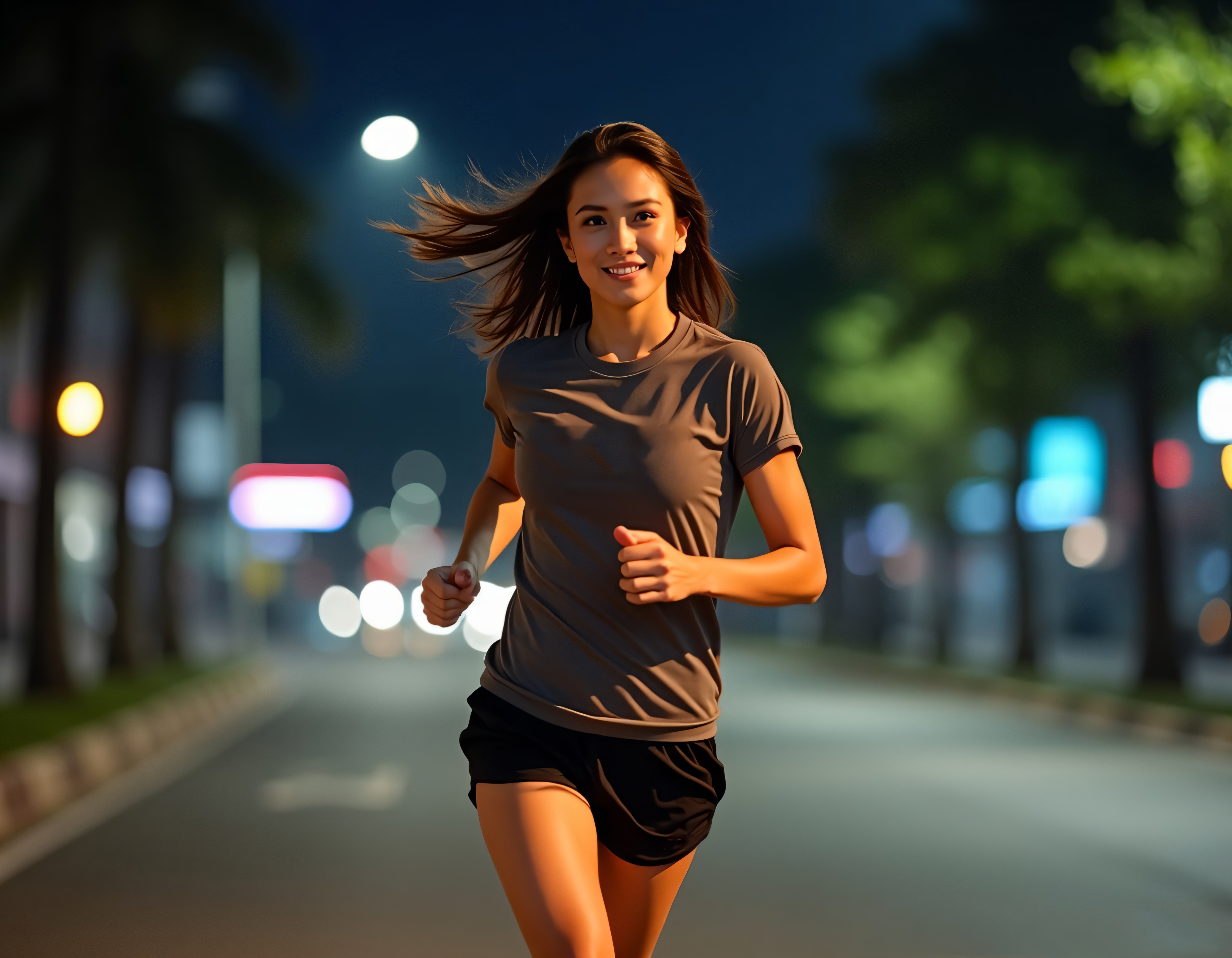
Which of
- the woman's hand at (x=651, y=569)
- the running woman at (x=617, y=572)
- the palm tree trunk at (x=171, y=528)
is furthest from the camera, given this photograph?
the palm tree trunk at (x=171, y=528)

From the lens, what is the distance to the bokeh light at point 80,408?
16234 mm

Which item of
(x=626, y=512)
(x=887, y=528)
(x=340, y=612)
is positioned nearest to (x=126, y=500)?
(x=626, y=512)

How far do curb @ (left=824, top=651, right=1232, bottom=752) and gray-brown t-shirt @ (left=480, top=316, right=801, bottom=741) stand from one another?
1415 centimetres

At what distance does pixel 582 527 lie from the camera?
11.1 feet

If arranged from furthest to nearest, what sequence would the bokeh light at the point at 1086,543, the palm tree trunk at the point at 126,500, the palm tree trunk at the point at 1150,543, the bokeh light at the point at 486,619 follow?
the bokeh light at the point at 486,619 < the bokeh light at the point at 1086,543 < the palm tree trunk at the point at 126,500 < the palm tree trunk at the point at 1150,543

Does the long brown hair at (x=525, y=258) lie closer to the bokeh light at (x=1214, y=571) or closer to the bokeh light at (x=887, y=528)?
the bokeh light at (x=1214, y=571)

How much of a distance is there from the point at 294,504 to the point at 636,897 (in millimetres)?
65618

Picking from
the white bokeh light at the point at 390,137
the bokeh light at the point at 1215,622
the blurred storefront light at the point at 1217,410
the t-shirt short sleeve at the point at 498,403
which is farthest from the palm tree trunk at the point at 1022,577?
the t-shirt short sleeve at the point at 498,403

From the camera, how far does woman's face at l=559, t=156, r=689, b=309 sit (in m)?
3.57

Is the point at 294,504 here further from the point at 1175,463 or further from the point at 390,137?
the point at 390,137

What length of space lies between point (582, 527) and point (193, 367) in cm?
3449

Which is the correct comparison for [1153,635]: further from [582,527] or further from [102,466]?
[102,466]

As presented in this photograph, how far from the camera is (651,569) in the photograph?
304 cm

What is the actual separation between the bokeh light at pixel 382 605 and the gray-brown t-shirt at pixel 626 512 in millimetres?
62363
